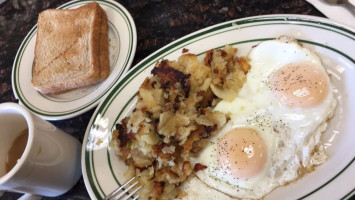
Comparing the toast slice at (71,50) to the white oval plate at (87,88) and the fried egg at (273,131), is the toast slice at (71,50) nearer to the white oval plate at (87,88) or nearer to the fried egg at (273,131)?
the white oval plate at (87,88)

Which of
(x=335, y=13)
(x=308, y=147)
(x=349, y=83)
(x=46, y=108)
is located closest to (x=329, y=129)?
(x=308, y=147)

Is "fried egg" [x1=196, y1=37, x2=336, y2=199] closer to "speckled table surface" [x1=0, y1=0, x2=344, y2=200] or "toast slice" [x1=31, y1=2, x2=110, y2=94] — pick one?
"speckled table surface" [x1=0, y1=0, x2=344, y2=200]

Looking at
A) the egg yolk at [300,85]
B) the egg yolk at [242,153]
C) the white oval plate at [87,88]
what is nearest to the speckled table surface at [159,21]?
the white oval plate at [87,88]

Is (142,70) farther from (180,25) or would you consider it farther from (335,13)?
(335,13)

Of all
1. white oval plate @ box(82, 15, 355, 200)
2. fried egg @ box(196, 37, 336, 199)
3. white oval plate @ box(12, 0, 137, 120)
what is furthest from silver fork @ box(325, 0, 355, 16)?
white oval plate @ box(12, 0, 137, 120)

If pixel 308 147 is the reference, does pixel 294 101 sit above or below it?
above
